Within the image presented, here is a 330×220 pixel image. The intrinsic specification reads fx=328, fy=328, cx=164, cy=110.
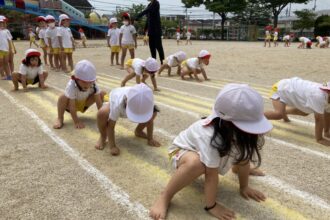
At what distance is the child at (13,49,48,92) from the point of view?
611 centimetres

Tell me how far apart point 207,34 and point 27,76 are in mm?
38114

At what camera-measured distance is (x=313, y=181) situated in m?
2.68

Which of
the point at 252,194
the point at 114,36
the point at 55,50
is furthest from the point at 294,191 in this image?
the point at 114,36

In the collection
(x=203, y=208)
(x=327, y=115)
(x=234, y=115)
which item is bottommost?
(x=203, y=208)


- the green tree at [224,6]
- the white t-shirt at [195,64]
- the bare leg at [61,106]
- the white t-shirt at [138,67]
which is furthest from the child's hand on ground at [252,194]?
the green tree at [224,6]

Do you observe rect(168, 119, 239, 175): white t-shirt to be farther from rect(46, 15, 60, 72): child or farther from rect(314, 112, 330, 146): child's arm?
rect(46, 15, 60, 72): child

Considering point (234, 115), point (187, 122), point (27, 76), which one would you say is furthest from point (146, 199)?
point (27, 76)

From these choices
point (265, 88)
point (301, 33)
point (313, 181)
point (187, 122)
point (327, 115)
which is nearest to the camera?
point (313, 181)

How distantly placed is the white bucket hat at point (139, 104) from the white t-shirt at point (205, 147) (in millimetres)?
660

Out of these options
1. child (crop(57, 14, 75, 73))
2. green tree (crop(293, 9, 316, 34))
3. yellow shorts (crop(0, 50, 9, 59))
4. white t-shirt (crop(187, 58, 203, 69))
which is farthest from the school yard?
green tree (crop(293, 9, 316, 34))

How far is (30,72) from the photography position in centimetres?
625

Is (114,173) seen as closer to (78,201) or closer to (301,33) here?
(78,201)

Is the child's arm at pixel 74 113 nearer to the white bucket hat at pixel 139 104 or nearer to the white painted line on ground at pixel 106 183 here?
the white painted line on ground at pixel 106 183

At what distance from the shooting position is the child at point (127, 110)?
9.46 ft
